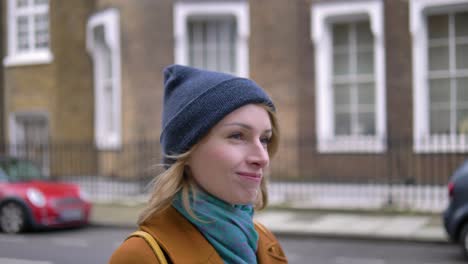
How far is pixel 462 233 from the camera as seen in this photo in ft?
27.1

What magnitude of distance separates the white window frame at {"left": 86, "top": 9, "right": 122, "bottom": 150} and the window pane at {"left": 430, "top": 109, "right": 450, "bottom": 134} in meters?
8.77

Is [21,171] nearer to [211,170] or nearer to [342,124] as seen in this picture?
[342,124]

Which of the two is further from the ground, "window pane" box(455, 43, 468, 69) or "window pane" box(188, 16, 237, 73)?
"window pane" box(188, 16, 237, 73)

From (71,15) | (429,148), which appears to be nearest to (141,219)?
(429,148)

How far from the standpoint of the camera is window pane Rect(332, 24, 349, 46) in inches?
599

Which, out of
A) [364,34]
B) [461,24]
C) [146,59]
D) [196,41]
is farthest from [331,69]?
[146,59]

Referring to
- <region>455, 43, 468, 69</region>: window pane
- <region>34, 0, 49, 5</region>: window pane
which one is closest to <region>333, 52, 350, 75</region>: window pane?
<region>455, 43, 468, 69</region>: window pane

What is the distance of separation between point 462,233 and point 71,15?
15076mm

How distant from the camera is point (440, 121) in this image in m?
14.3

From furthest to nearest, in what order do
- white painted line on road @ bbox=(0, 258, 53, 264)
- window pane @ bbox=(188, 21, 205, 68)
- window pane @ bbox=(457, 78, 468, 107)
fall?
window pane @ bbox=(188, 21, 205, 68), window pane @ bbox=(457, 78, 468, 107), white painted line on road @ bbox=(0, 258, 53, 264)

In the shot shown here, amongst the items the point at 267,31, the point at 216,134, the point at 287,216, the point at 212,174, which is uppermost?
the point at 267,31

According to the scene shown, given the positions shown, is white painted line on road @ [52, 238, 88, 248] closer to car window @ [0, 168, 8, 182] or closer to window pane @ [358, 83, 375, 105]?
car window @ [0, 168, 8, 182]

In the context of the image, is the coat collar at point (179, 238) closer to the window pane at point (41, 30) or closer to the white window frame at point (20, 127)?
the white window frame at point (20, 127)

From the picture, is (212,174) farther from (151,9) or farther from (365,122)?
(151,9)
